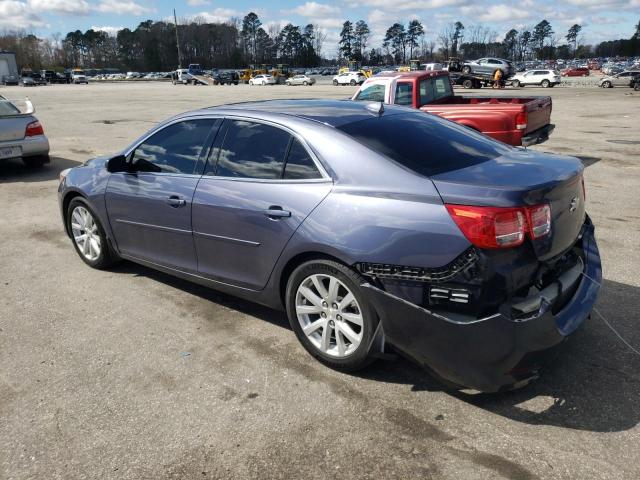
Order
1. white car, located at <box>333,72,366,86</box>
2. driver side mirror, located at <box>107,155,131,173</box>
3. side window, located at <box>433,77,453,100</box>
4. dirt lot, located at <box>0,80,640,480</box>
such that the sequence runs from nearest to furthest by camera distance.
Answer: dirt lot, located at <box>0,80,640,480</box> → driver side mirror, located at <box>107,155,131,173</box> → side window, located at <box>433,77,453,100</box> → white car, located at <box>333,72,366,86</box>

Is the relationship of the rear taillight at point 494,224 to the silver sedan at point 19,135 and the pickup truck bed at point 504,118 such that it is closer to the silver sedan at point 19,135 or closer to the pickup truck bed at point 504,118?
the pickup truck bed at point 504,118

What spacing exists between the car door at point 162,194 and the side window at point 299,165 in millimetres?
835

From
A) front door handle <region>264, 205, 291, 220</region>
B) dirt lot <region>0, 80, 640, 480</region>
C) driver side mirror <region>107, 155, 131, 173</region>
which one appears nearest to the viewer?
dirt lot <region>0, 80, 640, 480</region>

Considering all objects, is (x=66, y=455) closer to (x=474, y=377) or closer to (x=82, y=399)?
(x=82, y=399)

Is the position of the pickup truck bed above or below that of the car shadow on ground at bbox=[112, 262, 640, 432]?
above

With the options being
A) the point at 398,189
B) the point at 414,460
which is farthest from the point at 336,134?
the point at 414,460

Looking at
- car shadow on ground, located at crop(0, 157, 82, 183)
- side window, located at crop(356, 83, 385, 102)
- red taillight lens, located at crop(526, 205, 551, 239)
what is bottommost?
car shadow on ground, located at crop(0, 157, 82, 183)

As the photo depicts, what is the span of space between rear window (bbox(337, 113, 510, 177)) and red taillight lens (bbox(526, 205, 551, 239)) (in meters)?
0.57

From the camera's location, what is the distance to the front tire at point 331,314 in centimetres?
314

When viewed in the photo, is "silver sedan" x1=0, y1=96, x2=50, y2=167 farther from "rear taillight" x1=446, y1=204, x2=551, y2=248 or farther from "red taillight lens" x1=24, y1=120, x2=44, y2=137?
"rear taillight" x1=446, y1=204, x2=551, y2=248

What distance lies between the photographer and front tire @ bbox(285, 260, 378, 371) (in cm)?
314

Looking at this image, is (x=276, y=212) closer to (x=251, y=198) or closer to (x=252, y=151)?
(x=251, y=198)

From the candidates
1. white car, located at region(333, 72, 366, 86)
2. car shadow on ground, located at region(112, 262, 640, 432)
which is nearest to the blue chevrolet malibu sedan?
car shadow on ground, located at region(112, 262, 640, 432)

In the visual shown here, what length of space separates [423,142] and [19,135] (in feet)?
29.4
